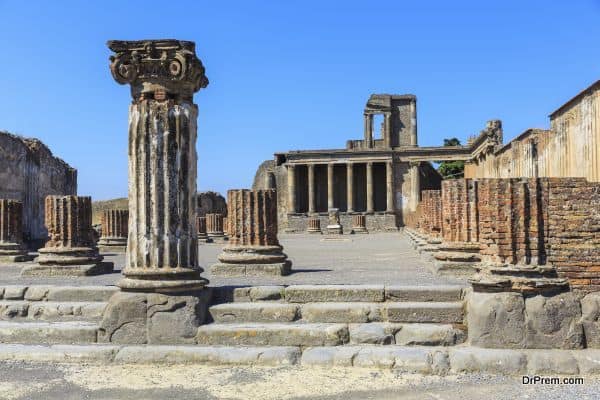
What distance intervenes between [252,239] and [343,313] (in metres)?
3.99

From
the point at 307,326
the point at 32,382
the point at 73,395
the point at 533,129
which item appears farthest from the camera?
the point at 533,129

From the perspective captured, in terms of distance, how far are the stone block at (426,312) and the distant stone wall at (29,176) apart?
17.5 metres

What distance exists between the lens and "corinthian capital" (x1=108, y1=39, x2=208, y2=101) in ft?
21.8

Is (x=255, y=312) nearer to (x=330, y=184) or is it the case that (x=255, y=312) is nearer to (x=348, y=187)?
(x=348, y=187)

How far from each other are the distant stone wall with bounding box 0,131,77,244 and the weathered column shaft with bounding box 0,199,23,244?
629 centimetres

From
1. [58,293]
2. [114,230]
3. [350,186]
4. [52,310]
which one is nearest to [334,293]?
[52,310]

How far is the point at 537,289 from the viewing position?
236 inches

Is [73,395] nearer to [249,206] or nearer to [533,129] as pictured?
[249,206]

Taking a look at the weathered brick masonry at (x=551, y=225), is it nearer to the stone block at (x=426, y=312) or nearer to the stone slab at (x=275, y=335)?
the stone block at (x=426, y=312)

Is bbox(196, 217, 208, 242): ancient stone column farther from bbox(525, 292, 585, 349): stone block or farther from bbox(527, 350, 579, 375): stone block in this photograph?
bbox(527, 350, 579, 375): stone block

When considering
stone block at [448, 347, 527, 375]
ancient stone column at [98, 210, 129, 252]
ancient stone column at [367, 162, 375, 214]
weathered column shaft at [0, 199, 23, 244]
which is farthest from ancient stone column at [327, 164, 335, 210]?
stone block at [448, 347, 527, 375]

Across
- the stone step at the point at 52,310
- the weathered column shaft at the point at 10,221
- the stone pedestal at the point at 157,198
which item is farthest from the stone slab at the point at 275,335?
the weathered column shaft at the point at 10,221

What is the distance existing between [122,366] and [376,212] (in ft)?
135

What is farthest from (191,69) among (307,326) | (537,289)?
(537,289)
